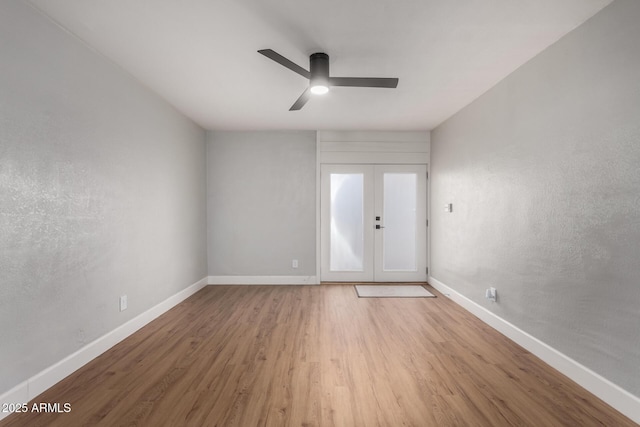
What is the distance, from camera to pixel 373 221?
5.29m

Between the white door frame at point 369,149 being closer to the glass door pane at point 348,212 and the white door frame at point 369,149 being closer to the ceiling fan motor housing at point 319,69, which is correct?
the glass door pane at point 348,212

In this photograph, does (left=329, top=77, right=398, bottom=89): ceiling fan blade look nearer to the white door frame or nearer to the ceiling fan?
the ceiling fan

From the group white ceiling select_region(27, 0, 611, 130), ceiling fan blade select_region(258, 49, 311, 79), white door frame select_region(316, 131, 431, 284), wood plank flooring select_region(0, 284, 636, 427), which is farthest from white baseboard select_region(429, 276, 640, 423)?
ceiling fan blade select_region(258, 49, 311, 79)

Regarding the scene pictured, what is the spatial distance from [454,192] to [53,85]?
4320mm

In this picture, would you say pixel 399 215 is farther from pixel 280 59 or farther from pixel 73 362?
pixel 73 362

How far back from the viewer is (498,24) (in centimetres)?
224

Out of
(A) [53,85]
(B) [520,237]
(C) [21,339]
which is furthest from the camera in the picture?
(B) [520,237]

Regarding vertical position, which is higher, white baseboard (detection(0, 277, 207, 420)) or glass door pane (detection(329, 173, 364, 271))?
glass door pane (detection(329, 173, 364, 271))

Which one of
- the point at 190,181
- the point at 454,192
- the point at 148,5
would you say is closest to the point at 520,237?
the point at 454,192

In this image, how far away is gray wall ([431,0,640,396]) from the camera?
6.31ft

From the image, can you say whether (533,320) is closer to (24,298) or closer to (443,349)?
(443,349)

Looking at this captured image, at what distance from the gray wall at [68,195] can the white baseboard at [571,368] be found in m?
3.62

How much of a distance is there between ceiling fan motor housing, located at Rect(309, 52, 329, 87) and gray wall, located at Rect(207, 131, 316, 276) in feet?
8.64

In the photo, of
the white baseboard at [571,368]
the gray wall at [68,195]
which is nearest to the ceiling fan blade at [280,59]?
the gray wall at [68,195]
